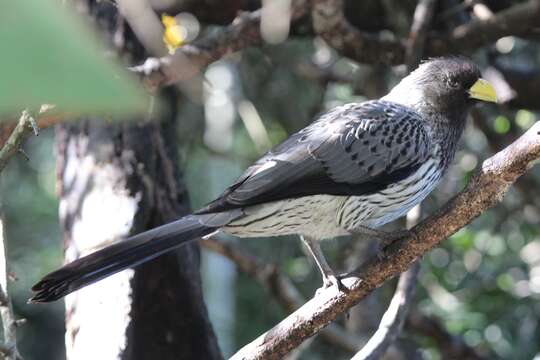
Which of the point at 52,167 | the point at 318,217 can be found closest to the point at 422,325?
the point at 318,217

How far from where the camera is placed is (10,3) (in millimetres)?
381

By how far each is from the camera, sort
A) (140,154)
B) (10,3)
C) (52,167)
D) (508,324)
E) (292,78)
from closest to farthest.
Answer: (10,3)
(140,154)
(508,324)
(292,78)
(52,167)

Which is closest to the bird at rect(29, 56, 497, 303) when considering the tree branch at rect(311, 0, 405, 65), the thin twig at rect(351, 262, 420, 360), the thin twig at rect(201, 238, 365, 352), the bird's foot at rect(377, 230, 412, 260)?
the bird's foot at rect(377, 230, 412, 260)

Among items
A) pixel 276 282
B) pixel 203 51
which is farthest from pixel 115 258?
pixel 276 282

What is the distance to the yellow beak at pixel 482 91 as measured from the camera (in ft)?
12.5

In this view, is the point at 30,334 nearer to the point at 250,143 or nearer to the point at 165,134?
the point at 250,143

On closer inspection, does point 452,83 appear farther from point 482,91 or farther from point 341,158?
point 341,158

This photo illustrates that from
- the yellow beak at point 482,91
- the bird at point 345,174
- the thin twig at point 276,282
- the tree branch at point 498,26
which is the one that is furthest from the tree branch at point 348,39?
the thin twig at point 276,282

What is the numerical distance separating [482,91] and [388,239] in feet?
3.82

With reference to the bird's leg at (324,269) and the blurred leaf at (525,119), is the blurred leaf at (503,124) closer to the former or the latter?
the blurred leaf at (525,119)

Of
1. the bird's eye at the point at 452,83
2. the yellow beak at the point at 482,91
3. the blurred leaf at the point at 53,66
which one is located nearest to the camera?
the blurred leaf at the point at 53,66

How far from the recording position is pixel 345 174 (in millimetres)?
3383

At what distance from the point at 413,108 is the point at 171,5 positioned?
1.70 meters

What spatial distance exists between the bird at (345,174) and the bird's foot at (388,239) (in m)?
0.16
